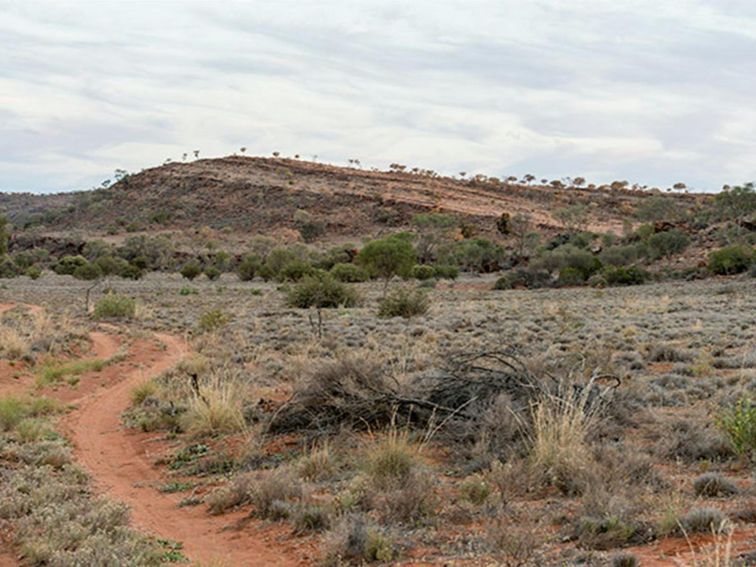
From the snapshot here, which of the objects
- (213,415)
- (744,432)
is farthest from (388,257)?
(744,432)

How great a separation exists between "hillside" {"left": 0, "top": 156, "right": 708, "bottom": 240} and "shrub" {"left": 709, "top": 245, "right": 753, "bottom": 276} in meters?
38.3

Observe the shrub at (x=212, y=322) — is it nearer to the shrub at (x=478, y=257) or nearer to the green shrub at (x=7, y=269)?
the shrub at (x=478, y=257)

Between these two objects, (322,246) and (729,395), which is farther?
(322,246)

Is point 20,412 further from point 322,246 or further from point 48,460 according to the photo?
point 322,246

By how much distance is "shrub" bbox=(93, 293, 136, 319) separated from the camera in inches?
1264

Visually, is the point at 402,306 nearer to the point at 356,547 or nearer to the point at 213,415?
the point at 213,415

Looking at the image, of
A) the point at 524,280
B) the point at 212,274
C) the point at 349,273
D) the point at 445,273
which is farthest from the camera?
the point at 212,274

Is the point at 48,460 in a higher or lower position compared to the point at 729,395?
lower

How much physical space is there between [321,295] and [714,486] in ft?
93.4

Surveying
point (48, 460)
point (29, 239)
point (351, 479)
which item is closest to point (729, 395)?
point (351, 479)

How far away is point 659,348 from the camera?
17594mm

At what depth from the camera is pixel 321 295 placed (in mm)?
35250

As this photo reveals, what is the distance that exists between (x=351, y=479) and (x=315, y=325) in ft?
58.6

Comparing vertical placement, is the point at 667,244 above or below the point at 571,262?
above
